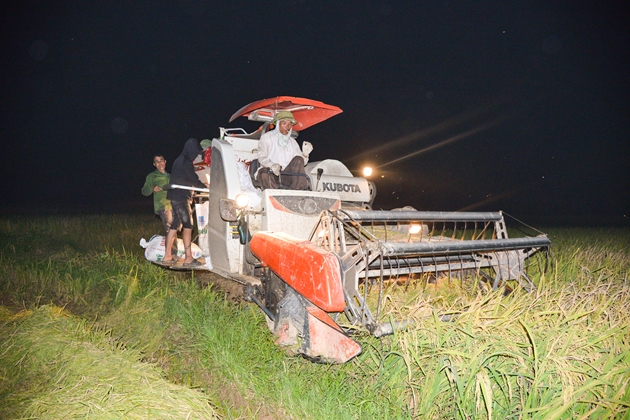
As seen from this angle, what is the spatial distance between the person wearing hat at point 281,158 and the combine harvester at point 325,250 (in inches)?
8.9

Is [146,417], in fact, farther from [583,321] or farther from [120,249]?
[120,249]

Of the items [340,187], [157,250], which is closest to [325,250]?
[340,187]

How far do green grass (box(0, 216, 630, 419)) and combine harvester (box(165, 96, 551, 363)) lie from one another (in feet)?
0.90

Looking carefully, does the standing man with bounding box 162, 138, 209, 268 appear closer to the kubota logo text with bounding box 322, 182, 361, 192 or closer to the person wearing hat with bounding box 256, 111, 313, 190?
the person wearing hat with bounding box 256, 111, 313, 190

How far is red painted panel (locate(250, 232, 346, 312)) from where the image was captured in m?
2.32

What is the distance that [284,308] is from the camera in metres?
2.93

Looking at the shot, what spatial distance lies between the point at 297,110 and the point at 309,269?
3.44 metres

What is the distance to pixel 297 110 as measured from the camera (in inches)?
213

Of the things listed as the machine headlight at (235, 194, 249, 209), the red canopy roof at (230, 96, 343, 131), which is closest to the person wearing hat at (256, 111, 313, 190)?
the red canopy roof at (230, 96, 343, 131)

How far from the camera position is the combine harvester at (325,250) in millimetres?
2453

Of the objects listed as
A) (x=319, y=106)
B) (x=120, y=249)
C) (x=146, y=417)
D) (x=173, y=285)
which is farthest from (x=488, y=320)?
(x=120, y=249)

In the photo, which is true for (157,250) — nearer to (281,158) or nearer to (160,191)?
(160,191)

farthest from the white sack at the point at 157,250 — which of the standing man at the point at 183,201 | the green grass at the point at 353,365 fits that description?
the green grass at the point at 353,365

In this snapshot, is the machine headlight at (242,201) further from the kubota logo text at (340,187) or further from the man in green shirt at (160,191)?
the man in green shirt at (160,191)
